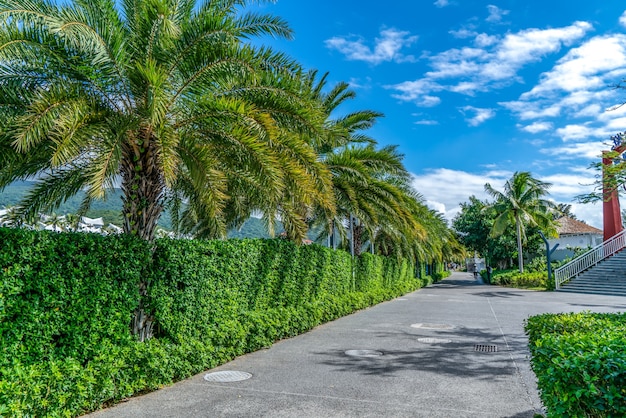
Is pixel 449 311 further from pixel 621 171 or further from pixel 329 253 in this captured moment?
pixel 621 171

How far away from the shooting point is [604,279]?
28.1 m

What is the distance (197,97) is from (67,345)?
4344mm

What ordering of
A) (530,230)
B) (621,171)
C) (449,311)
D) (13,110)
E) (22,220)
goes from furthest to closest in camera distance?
1. (530,230)
2. (449,311)
3. (22,220)
4. (621,171)
5. (13,110)

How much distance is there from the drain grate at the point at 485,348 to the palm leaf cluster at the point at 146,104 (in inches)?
178

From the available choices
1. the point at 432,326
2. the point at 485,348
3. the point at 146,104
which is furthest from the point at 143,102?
the point at 432,326

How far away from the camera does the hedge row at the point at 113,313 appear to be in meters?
4.77

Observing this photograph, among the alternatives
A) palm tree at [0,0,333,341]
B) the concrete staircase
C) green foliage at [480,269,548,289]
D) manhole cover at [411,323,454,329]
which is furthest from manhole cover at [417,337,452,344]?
green foliage at [480,269,548,289]

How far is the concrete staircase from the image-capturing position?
26.2m

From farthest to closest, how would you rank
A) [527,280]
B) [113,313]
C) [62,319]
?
1. [527,280]
2. [113,313]
3. [62,319]

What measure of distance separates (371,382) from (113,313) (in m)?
3.90

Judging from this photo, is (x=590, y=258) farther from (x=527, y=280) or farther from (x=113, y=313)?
(x=113, y=313)

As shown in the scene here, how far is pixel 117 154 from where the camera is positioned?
6176 mm

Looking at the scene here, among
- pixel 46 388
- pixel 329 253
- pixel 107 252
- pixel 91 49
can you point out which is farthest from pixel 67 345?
pixel 329 253

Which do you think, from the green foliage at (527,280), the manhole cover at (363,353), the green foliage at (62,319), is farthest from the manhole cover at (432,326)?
the green foliage at (527,280)
